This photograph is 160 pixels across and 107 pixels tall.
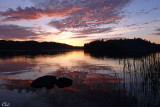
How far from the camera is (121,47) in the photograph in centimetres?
18112

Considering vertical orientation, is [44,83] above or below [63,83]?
above

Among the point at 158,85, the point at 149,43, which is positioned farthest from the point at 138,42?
the point at 158,85

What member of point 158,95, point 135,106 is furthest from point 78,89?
point 158,95

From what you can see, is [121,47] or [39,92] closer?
[39,92]

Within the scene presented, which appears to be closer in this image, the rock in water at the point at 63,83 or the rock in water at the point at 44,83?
the rock in water at the point at 44,83

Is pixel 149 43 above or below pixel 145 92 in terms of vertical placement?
above

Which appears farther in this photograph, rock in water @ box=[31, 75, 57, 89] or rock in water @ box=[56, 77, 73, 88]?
rock in water @ box=[56, 77, 73, 88]

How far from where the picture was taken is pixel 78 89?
1294cm

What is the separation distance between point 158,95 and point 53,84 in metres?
10.6

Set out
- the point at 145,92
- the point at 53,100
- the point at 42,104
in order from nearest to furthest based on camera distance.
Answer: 1. the point at 42,104
2. the point at 53,100
3. the point at 145,92

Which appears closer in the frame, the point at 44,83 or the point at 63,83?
the point at 44,83

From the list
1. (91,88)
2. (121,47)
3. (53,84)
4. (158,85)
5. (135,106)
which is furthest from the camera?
(121,47)

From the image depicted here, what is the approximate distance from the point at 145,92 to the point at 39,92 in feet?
33.2

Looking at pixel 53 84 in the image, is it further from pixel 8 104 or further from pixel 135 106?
pixel 135 106
